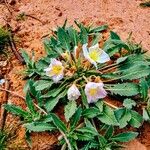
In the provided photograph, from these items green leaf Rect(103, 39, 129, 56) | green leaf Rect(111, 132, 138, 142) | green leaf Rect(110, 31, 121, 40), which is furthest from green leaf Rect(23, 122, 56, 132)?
green leaf Rect(110, 31, 121, 40)

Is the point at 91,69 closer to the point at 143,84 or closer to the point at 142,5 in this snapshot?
the point at 143,84

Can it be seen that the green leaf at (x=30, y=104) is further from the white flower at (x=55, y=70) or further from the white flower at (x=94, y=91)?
the white flower at (x=94, y=91)

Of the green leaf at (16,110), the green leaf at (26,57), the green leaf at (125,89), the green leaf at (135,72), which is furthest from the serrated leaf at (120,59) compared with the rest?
the green leaf at (16,110)

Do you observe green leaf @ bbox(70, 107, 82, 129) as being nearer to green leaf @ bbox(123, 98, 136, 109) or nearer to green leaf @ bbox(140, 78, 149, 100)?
green leaf @ bbox(123, 98, 136, 109)

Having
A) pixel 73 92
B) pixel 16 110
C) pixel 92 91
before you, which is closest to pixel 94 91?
pixel 92 91

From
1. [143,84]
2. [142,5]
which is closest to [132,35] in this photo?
[142,5]

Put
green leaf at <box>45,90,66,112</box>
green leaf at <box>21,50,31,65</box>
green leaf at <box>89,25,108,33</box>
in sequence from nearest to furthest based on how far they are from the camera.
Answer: green leaf at <box>45,90,66,112</box> < green leaf at <box>21,50,31,65</box> < green leaf at <box>89,25,108,33</box>
